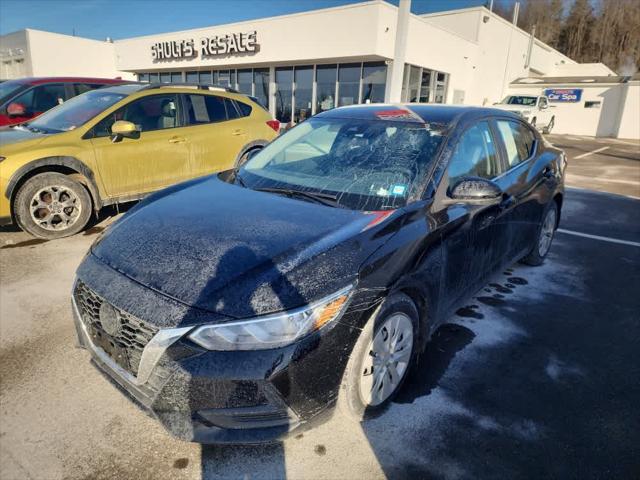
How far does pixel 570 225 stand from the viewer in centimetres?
647

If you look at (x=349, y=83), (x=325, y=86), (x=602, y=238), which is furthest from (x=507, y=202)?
(x=325, y=86)

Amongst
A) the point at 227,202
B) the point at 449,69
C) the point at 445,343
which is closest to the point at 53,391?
the point at 227,202

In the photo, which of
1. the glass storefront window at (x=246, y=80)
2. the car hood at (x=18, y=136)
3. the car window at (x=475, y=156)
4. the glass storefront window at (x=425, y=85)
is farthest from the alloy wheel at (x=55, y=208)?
the glass storefront window at (x=246, y=80)

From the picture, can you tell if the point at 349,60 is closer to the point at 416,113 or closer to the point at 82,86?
the point at 82,86

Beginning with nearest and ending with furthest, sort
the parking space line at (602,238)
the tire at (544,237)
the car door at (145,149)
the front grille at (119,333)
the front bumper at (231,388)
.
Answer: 1. the front bumper at (231,388)
2. the front grille at (119,333)
3. the tire at (544,237)
4. the car door at (145,149)
5. the parking space line at (602,238)

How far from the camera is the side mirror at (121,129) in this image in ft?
16.7

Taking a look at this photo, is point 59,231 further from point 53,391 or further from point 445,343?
point 445,343

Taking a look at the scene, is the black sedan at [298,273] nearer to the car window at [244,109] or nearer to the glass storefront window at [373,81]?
the car window at [244,109]

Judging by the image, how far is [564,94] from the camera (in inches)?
1090

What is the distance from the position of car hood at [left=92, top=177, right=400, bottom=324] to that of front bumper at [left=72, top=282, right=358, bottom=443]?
0.63 feet

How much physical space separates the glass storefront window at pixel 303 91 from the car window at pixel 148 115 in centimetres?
1389

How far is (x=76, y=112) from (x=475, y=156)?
197 inches

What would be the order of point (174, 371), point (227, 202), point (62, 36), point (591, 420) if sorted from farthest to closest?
point (62, 36) < point (227, 202) < point (591, 420) < point (174, 371)

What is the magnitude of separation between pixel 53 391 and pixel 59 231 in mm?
3103
